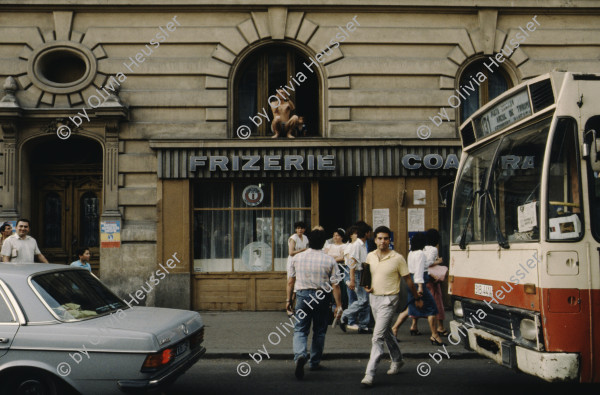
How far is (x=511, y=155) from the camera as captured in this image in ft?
20.0

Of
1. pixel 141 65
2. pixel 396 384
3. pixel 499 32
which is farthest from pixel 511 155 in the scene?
pixel 141 65

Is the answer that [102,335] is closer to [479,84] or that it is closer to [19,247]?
[19,247]

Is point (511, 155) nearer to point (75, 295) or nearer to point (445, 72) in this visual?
point (75, 295)

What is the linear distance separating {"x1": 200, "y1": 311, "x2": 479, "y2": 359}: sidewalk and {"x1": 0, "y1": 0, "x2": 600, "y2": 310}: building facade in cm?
157

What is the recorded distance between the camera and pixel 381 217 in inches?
500

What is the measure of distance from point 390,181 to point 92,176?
22.3 feet

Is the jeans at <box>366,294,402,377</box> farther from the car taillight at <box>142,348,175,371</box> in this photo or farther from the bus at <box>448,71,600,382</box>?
the car taillight at <box>142,348,175,371</box>

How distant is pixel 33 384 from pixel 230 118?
8.58m

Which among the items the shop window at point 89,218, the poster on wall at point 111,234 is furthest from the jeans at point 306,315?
the shop window at point 89,218

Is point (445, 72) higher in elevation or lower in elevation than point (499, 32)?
lower

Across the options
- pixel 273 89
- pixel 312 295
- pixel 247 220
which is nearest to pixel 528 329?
pixel 312 295

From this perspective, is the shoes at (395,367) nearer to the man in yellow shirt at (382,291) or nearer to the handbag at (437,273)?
the man in yellow shirt at (382,291)

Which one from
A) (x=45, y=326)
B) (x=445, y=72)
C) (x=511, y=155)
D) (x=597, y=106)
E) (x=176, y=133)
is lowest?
(x=45, y=326)

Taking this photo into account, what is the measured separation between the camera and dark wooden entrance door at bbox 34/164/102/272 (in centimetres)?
1318
